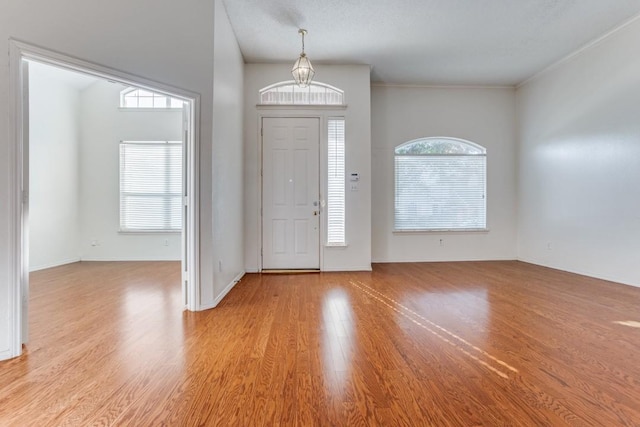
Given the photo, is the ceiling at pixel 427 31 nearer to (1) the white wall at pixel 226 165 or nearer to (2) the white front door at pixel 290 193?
(1) the white wall at pixel 226 165

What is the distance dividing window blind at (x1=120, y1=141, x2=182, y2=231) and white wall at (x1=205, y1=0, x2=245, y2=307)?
7.69 feet

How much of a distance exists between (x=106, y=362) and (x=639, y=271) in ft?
19.0

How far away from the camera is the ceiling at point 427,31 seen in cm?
371

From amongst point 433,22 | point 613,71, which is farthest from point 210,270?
point 613,71

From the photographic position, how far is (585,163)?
15.3 ft

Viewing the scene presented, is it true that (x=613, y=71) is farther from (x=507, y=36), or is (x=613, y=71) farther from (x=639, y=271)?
(x=639, y=271)

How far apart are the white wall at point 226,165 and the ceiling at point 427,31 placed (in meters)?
0.48

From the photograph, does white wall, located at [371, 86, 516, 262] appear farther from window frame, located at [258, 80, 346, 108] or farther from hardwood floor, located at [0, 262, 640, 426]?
hardwood floor, located at [0, 262, 640, 426]

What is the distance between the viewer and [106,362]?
203 centimetres

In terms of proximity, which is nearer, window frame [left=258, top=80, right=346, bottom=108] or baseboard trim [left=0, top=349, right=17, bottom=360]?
baseboard trim [left=0, top=349, right=17, bottom=360]

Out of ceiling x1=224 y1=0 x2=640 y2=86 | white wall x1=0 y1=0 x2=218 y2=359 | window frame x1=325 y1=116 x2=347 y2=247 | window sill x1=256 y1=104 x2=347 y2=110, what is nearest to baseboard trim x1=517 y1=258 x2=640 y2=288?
ceiling x1=224 y1=0 x2=640 y2=86

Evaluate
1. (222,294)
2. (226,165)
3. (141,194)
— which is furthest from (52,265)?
(226,165)

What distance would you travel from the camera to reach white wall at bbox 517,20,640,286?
4.09 meters

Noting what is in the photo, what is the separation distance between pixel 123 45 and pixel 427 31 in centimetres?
368
